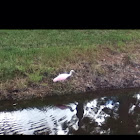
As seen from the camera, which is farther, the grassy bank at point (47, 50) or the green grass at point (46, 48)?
the green grass at point (46, 48)

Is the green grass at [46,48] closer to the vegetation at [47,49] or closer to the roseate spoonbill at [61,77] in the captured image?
the vegetation at [47,49]

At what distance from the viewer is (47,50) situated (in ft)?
31.7

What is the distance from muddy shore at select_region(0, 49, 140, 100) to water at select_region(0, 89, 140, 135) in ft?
0.67

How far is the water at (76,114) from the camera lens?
616cm

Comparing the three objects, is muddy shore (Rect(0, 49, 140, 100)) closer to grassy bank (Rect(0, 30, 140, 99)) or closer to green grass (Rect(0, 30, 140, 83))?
grassy bank (Rect(0, 30, 140, 99))

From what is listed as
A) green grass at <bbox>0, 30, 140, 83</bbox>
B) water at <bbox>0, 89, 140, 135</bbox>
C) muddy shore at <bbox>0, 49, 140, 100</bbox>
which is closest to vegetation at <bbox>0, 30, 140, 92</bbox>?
green grass at <bbox>0, 30, 140, 83</bbox>

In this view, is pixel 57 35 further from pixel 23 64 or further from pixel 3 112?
pixel 3 112

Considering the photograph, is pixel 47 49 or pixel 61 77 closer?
pixel 61 77

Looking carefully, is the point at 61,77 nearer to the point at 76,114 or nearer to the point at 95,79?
the point at 95,79

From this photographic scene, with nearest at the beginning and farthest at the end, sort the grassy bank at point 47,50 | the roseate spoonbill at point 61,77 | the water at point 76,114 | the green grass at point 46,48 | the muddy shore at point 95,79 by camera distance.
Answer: the water at point 76,114 → the muddy shore at point 95,79 → the roseate spoonbill at point 61,77 → the grassy bank at point 47,50 → the green grass at point 46,48

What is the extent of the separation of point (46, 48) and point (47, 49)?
4.2 inches

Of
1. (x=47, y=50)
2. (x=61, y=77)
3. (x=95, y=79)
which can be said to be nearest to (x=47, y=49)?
(x=47, y=50)

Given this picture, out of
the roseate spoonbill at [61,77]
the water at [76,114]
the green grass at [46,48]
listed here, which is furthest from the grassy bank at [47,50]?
the water at [76,114]

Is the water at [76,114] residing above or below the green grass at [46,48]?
below
